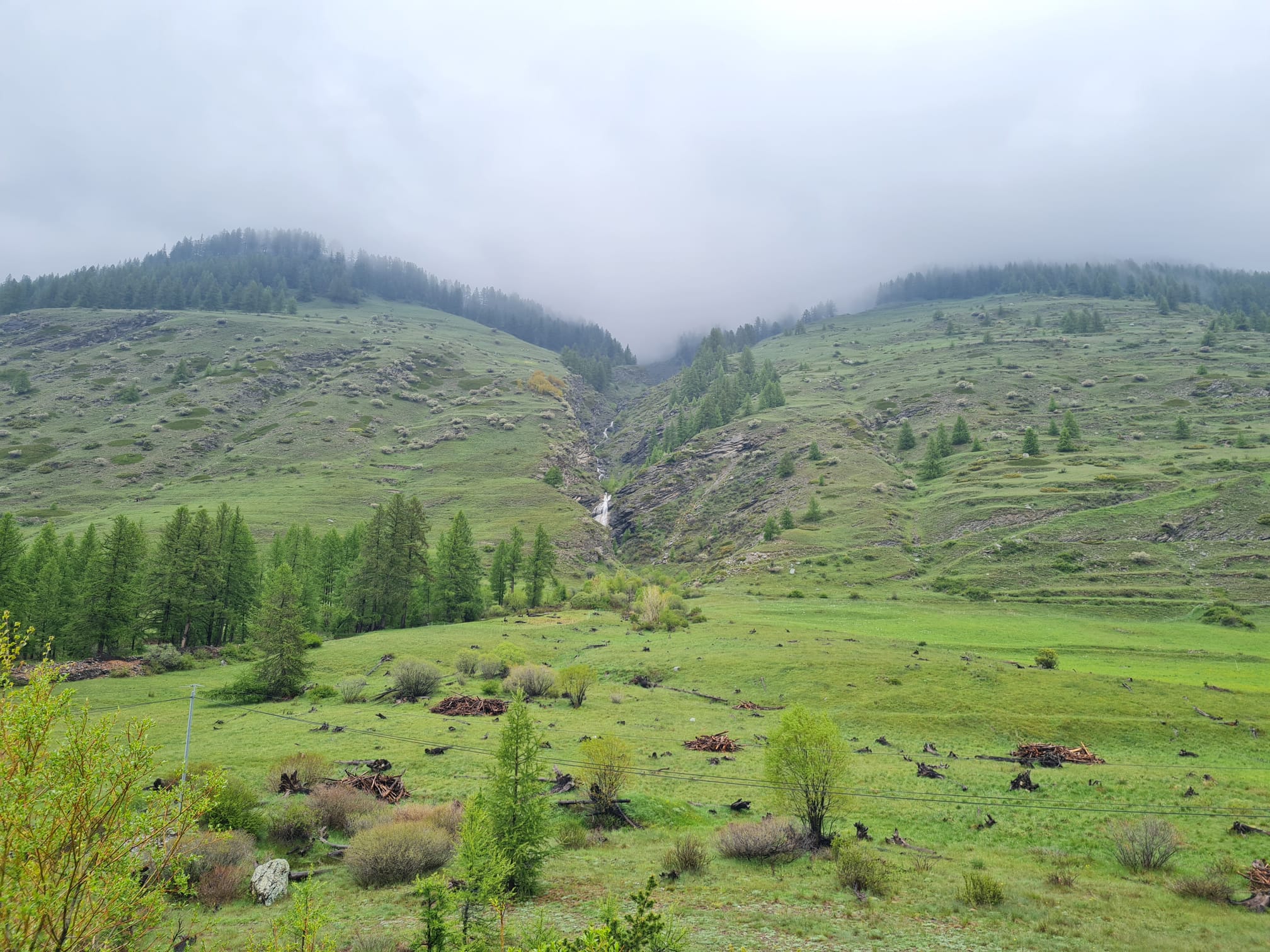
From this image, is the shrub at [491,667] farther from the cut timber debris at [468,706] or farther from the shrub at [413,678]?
the cut timber debris at [468,706]

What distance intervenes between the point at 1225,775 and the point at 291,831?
145ft

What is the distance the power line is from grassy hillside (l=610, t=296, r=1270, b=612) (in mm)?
58694

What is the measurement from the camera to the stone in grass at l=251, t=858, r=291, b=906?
58.8ft

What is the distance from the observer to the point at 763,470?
155 metres

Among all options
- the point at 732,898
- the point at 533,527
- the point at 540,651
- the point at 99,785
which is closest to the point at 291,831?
the point at 732,898

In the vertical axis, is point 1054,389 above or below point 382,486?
above

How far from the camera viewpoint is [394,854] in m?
19.5

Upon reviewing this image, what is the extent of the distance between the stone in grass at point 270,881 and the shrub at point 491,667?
34.7m

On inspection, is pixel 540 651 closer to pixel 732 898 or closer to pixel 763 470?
pixel 732 898

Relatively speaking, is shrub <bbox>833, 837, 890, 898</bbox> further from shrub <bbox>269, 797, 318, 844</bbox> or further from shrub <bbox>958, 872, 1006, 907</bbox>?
shrub <bbox>269, 797, 318, 844</bbox>

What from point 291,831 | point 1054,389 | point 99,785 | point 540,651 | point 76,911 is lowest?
point 540,651

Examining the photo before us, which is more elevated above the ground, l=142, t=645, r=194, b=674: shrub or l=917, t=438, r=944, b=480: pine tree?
l=917, t=438, r=944, b=480: pine tree

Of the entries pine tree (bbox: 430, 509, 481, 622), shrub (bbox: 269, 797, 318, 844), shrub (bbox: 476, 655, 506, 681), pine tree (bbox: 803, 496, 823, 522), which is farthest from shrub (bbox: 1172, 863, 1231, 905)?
pine tree (bbox: 803, 496, 823, 522)

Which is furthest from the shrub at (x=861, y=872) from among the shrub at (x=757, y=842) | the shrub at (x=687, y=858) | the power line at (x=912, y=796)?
the shrub at (x=687, y=858)
